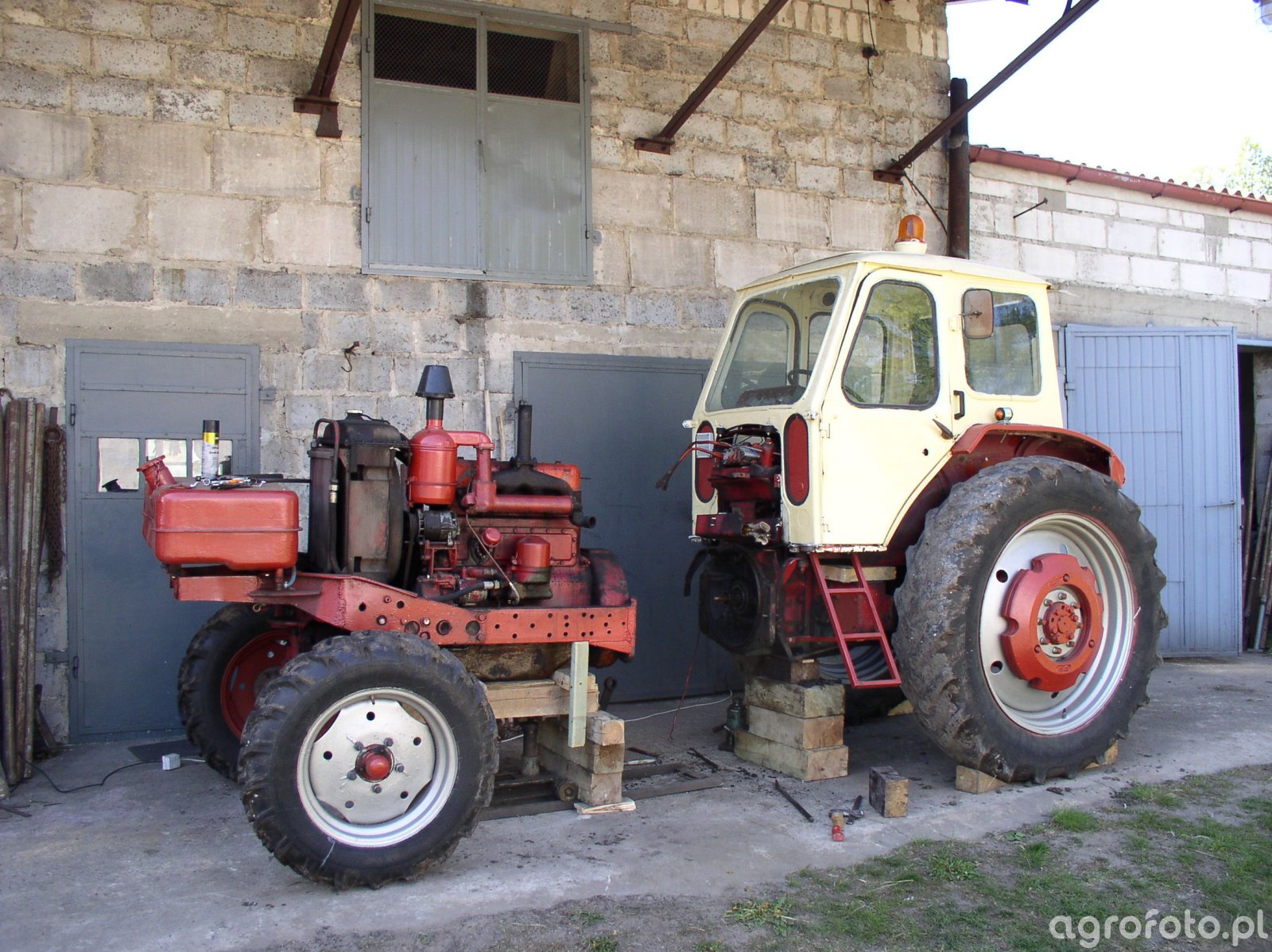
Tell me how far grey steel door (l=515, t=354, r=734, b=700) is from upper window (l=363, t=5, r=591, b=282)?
660 mm

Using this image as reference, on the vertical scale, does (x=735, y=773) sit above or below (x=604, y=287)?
below

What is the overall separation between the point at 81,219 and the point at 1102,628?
545 centimetres

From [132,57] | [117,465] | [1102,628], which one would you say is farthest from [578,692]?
[132,57]

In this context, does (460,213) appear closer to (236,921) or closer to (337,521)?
(337,521)

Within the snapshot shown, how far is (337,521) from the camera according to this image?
427 cm

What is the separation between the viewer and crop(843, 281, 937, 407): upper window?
187 inches

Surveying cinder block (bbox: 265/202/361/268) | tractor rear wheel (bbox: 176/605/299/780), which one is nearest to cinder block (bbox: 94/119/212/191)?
cinder block (bbox: 265/202/361/268)

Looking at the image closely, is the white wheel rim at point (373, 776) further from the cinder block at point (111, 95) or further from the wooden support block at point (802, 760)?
the cinder block at point (111, 95)

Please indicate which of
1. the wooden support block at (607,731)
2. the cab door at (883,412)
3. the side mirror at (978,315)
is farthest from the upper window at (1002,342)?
the wooden support block at (607,731)

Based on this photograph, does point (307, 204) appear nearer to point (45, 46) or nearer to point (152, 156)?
point (152, 156)

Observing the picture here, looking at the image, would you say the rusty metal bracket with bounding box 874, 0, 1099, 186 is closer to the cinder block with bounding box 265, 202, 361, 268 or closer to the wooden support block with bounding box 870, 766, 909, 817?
the cinder block with bounding box 265, 202, 361, 268

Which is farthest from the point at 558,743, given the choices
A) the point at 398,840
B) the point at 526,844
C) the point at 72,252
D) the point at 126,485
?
the point at 72,252

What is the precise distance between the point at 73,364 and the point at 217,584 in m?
2.32

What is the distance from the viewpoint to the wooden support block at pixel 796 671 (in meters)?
5.02
